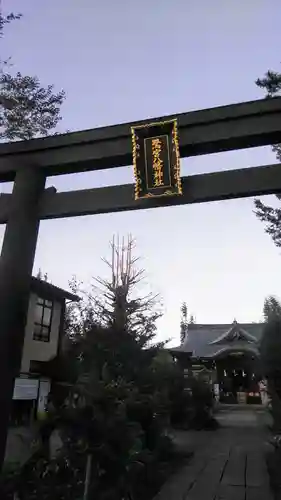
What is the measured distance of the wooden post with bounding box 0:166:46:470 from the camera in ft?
14.3

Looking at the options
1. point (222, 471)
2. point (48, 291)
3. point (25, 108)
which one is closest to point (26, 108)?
point (25, 108)

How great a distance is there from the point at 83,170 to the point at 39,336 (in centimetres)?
1310

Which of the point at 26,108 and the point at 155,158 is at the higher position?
the point at 26,108

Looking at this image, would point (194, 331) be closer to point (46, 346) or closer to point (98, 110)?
point (46, 346)

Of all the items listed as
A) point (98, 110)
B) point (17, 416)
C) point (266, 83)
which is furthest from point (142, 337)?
point (17, 416)

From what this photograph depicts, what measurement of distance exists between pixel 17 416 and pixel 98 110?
38.9 feet

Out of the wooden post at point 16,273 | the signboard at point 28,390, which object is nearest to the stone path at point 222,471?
the wooden post at point 16,273

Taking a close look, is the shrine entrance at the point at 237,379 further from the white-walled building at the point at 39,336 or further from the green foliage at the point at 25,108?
the green foliage at the point at 25,108

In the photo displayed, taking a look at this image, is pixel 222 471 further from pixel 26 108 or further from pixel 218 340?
pixel 218 340

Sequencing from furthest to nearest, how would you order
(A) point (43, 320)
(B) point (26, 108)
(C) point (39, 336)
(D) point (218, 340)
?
(D) point (218, 340), (A) point (43, 320), (C) point (39, 336), (B) point (26, 108)

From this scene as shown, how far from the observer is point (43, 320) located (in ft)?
57.9

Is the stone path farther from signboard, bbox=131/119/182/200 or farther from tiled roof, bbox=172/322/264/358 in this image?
tiled roof, bbox=172/322/264/358

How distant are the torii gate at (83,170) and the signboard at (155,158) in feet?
0.32

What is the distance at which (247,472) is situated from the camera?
6.21 meters
